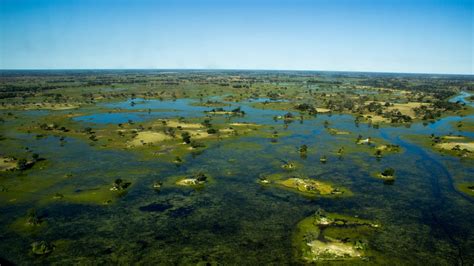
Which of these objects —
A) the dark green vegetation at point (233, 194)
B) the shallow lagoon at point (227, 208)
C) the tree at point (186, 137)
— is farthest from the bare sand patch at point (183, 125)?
the shallow lagoon at point (227, 208)

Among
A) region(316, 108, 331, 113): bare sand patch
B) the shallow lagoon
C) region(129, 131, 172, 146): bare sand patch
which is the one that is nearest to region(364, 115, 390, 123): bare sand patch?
region(316, 108, 331, 113): bare sand patch

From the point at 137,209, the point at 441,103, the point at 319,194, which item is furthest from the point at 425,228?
the point at 441,103

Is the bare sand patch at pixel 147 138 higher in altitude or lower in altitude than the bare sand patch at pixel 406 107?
lower

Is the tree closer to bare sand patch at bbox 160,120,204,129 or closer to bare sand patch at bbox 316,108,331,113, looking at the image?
bare sand patch at bbox 160,120,204,129

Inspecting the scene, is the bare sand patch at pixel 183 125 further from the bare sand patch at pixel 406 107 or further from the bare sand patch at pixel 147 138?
the bare sand patch at pixel 406 107

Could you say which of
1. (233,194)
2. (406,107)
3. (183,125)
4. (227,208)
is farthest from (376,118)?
(227,208)

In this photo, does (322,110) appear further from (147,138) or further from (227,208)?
(227,208)
